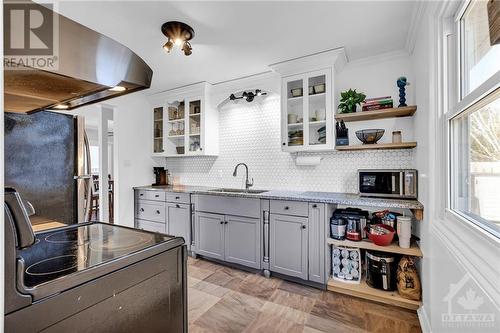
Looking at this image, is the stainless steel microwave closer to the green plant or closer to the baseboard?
the green plant

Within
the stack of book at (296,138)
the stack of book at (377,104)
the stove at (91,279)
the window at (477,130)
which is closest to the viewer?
the stove at (91,279)

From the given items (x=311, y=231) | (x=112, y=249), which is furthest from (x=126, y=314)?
Result: (x=311, y=231)

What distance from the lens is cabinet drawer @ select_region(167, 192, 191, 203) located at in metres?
3.22

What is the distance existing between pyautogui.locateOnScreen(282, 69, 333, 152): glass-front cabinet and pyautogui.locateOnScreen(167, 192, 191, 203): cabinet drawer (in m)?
1.41

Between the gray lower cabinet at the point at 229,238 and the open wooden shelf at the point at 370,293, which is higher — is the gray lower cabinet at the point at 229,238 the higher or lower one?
the higher one

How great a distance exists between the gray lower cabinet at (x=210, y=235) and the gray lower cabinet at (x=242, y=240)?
7 cm

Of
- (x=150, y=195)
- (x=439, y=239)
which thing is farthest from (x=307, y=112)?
(x=150, y=195)

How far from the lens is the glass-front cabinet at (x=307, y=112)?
8.67 feet

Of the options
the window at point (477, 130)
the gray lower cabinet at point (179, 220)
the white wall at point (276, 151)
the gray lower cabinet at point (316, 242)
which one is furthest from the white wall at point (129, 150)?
the window at point (477, 130)

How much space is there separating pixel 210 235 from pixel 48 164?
1825mm

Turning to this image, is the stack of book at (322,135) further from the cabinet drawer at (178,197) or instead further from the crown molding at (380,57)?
the cabinet drawer at (178,197)

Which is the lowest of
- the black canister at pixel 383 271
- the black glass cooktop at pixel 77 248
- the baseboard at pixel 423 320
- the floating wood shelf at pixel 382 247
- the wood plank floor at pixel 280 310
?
the wood plank floor at pixel 280 310

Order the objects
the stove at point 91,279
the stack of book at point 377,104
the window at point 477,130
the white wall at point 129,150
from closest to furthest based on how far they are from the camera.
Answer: the stove at point 91,279 < the window at point 477,130 < the stack of book at point 377,104 < the white wall at point 129,150

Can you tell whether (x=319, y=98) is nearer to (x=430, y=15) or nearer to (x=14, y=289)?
(x=430, y=15)
